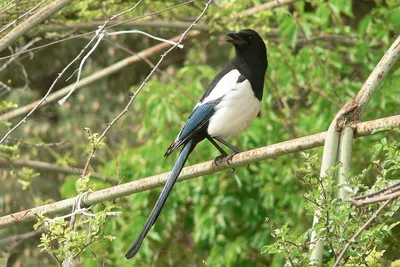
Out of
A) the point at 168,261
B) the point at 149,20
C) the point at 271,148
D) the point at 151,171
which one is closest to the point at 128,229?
the point at 151,171

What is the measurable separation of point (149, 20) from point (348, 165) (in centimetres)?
256

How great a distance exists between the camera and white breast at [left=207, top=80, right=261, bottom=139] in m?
3.50

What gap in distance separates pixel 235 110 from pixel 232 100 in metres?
0.04

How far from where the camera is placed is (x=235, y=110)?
11.5 feet

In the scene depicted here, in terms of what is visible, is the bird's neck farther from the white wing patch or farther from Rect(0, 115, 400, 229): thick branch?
Rect(0, 115, 400, 229): thick branch

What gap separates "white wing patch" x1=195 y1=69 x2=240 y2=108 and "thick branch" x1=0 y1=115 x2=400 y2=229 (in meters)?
0.56

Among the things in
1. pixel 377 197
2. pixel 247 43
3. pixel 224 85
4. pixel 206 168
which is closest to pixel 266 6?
pixel 247 43

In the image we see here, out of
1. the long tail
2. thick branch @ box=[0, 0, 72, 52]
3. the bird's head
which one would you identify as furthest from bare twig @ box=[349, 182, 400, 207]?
the bird's head

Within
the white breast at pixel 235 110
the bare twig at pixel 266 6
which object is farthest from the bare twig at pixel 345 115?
the bare twig at pixel 266 6

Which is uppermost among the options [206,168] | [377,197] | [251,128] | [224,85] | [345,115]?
[377,197]

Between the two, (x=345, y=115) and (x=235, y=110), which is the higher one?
(x=345, y=115)

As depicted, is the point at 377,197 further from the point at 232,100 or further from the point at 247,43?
the point at 247,43

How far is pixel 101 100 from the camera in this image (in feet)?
23.1

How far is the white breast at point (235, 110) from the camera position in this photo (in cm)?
350
